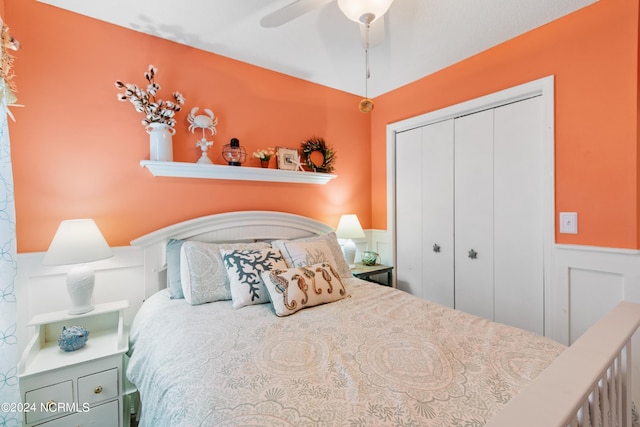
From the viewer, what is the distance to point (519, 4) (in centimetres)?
175

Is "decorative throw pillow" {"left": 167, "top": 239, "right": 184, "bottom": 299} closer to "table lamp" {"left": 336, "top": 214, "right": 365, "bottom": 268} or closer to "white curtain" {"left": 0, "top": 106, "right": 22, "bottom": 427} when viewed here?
"white curtain" {"left": 0, "top": 106, "right": 22, "bottom": 427}

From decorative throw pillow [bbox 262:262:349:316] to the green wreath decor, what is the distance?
1.22 meters

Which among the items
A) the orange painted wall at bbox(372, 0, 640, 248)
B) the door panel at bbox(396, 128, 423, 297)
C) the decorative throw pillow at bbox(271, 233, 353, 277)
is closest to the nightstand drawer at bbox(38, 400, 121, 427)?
the decorative throw pillow at bbox(271, 233, 353, 277)

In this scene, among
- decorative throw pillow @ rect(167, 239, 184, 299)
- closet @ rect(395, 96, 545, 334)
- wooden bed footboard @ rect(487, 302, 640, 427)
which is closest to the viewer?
wooden bed footboard @ rect(487, 302, 640, 427)

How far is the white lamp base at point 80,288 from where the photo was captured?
1594 millimetres

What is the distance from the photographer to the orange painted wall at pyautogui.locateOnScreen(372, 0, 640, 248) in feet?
5.41

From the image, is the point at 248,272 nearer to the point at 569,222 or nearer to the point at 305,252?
the point at 305,252

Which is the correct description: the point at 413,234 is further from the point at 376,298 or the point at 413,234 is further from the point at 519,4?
the point at 519,4

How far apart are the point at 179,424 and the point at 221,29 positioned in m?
2.21


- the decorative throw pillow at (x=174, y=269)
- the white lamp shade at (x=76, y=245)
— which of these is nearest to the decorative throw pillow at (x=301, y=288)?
the decorative throw pillow at (x=174, y=269)

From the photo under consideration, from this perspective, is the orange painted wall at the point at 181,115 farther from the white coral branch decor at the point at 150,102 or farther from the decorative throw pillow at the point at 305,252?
the decorative throw pillow at the point at 305,252

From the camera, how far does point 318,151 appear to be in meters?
2.82

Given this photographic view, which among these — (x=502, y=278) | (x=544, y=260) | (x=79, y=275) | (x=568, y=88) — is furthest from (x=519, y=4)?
(x=79, y=275)

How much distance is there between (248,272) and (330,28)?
1.71 m
